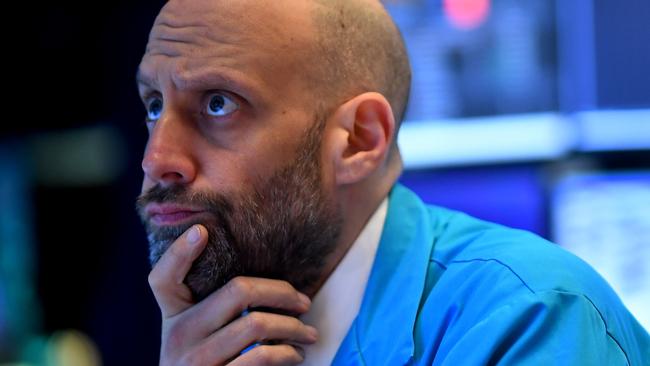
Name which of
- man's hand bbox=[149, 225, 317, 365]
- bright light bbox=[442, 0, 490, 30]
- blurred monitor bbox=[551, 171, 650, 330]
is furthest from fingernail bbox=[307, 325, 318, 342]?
bright light bbox=[442, 0, 490, 30]

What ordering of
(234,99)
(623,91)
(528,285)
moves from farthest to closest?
(623,91) < (234,99) < (528,285)

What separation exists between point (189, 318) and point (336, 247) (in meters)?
0.24

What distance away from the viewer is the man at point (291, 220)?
1.22 meters

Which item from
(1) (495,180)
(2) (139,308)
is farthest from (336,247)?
(2) (139,308)

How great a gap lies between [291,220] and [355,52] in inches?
10.8

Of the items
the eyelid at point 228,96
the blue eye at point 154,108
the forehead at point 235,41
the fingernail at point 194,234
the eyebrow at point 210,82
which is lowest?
the fingernail at point 194,234

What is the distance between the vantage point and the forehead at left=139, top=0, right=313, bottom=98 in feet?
4.13

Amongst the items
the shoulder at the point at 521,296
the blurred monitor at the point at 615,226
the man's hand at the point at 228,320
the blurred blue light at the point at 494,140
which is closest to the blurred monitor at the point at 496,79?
the blurred blue light at the point at 494,140

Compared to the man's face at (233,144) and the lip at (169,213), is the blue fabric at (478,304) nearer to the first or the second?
the man's face at (233,144)

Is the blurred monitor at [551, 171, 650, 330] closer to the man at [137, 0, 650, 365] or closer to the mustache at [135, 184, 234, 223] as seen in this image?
the man at [137, 0, 650, 365]

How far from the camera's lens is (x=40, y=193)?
4.09 m

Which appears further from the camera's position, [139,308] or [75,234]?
[75,234]

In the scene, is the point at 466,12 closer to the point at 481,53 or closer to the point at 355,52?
the point at 481,53

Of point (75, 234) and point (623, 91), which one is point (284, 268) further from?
point (75, 234)
